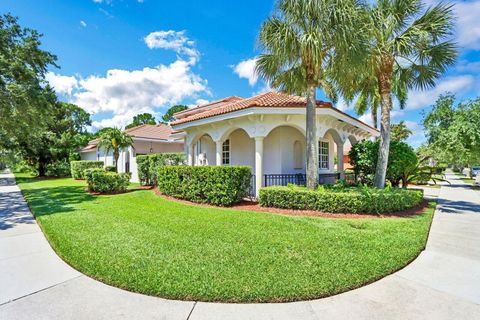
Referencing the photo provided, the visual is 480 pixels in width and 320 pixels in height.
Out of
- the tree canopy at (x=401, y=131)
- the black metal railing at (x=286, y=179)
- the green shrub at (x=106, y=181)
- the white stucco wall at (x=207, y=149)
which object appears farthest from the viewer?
the tree canopy at (x=401, y=131)

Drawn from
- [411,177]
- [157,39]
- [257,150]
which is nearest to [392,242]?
[257,150]

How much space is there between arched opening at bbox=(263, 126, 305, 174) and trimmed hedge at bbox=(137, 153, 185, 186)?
22.2 ft

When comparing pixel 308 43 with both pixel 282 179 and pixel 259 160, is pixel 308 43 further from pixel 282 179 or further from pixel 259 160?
pixel 282 179

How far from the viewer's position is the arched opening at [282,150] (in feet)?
40.8

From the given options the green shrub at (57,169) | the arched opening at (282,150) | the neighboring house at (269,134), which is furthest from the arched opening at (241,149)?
the green shrub at (57,169)

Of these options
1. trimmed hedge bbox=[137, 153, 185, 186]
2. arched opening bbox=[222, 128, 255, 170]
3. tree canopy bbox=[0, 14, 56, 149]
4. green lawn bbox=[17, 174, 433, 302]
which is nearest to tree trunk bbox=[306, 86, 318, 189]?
green lawn bbox=[17, 174, 433, 302]

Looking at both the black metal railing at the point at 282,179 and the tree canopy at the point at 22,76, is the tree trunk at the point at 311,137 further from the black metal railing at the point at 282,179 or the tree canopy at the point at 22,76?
the tree canopy at the point at 22,76

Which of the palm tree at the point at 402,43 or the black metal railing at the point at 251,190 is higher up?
the palm tree at the point at 402,43

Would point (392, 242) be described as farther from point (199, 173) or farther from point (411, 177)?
point (411, 177)

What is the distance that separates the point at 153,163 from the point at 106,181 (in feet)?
11.1

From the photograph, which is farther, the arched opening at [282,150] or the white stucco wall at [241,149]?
the white stucco wall at [241,149]

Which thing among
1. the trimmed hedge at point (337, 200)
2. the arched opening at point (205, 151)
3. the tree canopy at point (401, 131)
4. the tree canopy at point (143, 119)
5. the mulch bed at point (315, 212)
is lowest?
the mulch bed at point (315, 212)

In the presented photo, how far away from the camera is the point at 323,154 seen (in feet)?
47.4

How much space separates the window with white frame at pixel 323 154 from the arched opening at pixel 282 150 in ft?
5.47
